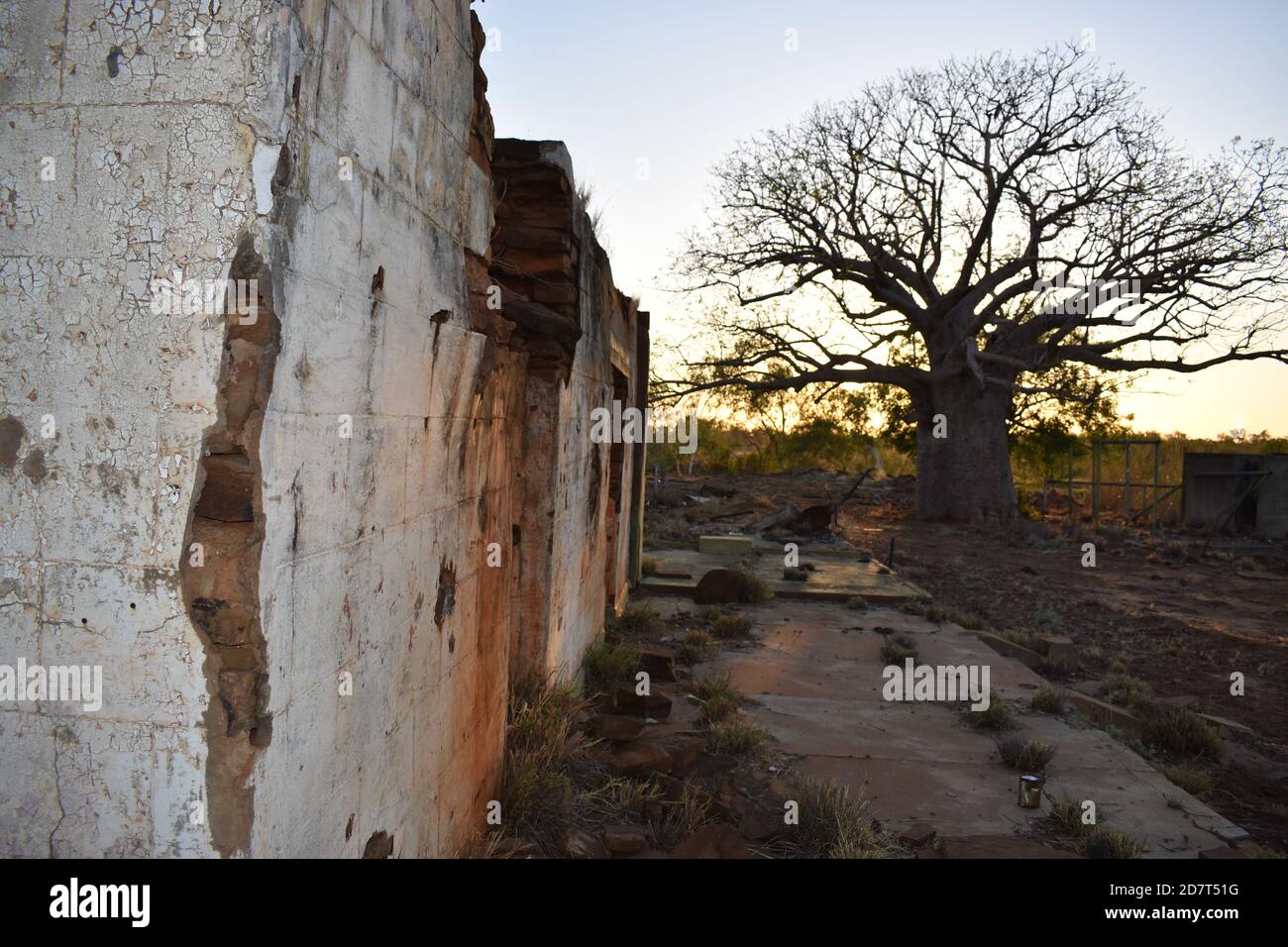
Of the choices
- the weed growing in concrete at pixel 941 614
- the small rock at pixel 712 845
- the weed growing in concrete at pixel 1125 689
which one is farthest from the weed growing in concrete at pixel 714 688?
the weed growing in concrete at pixel 941 614

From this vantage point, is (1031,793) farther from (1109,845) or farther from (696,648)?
(696,648)

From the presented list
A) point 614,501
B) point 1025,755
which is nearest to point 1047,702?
point 1025,755

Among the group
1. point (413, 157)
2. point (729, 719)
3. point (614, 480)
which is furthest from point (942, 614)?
point (413, 157)

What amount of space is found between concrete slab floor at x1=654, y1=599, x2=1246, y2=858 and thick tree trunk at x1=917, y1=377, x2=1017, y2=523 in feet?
41.9

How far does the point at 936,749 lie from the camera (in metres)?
6.09

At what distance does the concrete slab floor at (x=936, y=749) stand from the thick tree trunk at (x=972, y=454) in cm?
1277

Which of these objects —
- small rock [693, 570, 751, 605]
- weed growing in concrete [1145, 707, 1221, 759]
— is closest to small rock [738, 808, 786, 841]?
weed growing in concrete [1145, 707, 1221, 759]

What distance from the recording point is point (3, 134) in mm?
1896

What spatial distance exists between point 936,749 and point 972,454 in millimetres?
16376

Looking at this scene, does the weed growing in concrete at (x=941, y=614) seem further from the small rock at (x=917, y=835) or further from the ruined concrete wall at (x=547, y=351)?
the small rock at (x=917, y=835)

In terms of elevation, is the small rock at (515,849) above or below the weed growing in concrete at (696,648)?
above

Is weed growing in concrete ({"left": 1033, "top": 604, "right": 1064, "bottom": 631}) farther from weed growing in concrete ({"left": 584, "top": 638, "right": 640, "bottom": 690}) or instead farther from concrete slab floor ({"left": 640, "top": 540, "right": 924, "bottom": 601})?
weed growing in concrete ({"left": 584, "top": 638, "right": 640, "bottom": 690})

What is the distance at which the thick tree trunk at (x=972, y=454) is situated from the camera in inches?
829

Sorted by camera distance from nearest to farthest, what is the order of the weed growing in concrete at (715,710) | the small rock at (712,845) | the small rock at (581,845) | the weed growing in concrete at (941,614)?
the small rock at (581,845) → the small rock at (712,845) → the weed growing in concrete at (715,710) → the weed growing in concrete at (941,614)
